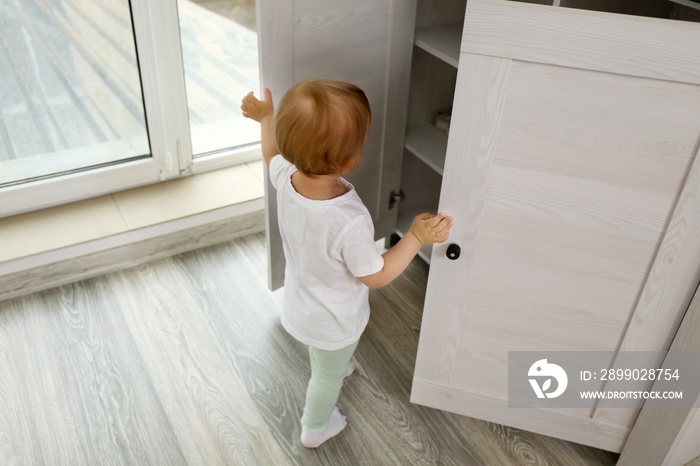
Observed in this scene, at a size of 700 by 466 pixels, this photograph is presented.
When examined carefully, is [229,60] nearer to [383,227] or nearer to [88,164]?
[88,164]

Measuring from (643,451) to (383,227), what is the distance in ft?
3.01

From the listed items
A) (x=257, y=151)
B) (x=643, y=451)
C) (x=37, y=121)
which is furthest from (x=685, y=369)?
(x=37, y=121)

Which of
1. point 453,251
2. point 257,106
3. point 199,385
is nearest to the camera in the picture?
point 453,251

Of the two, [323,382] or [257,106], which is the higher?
[257,106]

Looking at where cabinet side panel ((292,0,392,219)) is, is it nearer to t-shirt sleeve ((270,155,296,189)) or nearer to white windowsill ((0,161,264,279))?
t-shirt sleeve ((270,155,296,189))

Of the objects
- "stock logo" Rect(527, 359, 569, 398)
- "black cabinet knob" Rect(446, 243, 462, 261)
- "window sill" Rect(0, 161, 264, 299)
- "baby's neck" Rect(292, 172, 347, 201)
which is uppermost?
"baby's neck" Rect(292, 172, 347, 201)

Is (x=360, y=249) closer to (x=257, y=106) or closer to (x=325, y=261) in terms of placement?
(x=325, y=261)

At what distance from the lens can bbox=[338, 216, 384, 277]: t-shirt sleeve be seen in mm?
1086

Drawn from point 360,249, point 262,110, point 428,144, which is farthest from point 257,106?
point 428,144

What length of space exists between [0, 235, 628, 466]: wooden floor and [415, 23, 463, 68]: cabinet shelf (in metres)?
0.71

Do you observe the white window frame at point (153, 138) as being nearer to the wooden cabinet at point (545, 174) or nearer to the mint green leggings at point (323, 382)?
the wooden cabinet at point (545, 174)

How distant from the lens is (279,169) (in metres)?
1.21

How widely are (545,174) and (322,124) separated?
16.0 inches

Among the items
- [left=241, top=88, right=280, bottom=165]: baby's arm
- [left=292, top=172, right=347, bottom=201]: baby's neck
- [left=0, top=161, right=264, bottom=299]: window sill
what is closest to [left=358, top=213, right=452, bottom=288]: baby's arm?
[left=292, top=172, right=347, bottom=201]: baby's neck
